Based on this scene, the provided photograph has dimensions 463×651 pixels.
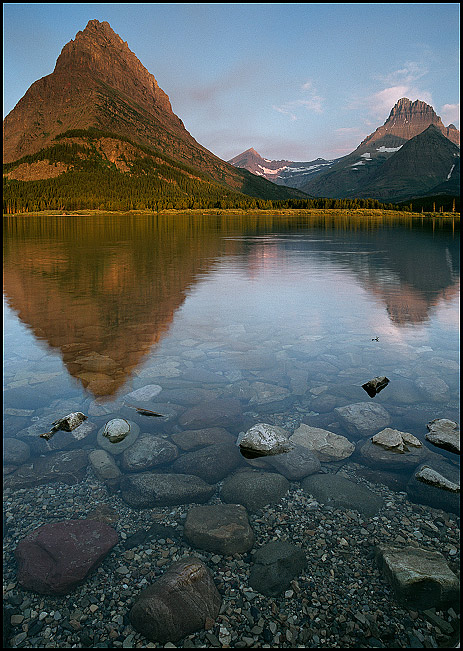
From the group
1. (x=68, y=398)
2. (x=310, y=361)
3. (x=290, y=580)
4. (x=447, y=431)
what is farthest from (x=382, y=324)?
(x=290, y=580)

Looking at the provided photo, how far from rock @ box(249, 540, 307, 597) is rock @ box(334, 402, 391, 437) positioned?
4.33 metres

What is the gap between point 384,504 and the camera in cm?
780

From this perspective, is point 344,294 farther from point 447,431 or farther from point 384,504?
point 384,504

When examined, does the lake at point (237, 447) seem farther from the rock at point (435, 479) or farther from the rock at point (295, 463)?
the rock at point (435, 479)

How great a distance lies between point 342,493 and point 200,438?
347cm

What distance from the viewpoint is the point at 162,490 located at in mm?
8078

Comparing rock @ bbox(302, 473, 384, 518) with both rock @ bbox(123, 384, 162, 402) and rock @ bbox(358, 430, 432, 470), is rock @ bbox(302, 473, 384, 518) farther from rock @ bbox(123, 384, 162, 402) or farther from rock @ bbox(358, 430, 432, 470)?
rock @ bbox(123, 384, 162, 402)

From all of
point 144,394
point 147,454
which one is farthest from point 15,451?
point 144,394

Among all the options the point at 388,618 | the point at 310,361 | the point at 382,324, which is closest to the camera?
the point at 388,618

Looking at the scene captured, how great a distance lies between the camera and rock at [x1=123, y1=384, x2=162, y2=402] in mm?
11810

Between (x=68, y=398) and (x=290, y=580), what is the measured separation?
803 centimetres

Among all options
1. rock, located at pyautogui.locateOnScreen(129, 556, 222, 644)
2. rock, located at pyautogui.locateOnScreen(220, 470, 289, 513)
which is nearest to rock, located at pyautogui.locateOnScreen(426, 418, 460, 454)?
rock, located at pyautogui.locateOnScreen(220, 470, 289, 513)

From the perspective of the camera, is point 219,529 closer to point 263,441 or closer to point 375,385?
point 263,441

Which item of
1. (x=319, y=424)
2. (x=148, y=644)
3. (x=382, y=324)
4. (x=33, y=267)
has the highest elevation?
(x=33, y=267)
